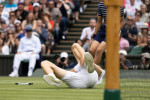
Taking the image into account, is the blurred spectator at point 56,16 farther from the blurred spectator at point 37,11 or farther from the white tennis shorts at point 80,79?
the white tennis shorts at point 80,79

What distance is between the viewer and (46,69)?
11656mm

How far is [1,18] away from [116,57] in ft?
64.1

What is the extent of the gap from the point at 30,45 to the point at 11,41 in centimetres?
176

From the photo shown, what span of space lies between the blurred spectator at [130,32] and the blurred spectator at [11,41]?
4.80 m

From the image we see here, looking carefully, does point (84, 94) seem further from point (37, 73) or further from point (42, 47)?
point (42, 47)

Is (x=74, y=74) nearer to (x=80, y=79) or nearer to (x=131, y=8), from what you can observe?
(x=80, y=79)

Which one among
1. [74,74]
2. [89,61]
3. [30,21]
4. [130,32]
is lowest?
[130,32]

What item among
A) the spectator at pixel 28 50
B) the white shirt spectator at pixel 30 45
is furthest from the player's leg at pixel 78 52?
the white shirt spectator at pixel 30 45

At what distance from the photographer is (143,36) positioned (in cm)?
2216

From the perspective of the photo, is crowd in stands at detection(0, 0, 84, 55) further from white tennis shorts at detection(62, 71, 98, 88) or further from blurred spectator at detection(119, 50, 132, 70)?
white tennis shorts at detection(62, 71, 98, 88)

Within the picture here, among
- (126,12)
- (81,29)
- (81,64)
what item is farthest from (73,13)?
(81,64)

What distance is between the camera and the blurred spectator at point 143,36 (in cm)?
2188

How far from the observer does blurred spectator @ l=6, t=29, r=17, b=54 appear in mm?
23727

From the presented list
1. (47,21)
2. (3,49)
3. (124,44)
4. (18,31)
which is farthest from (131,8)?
(3,49)
